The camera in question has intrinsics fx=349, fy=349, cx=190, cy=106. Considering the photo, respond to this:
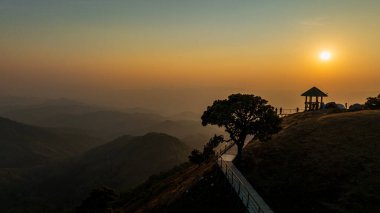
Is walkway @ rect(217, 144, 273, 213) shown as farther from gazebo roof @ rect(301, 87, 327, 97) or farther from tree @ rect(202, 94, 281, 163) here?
gazebo roof @ rect(301, 87, 327, 97)

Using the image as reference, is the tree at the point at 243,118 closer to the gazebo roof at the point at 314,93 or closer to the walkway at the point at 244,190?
the walkway at the point at 244,190

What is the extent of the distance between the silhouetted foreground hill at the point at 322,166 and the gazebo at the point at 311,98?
2088cm

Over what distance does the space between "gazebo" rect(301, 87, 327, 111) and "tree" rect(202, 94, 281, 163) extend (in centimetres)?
3718

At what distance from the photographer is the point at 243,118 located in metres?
50.4

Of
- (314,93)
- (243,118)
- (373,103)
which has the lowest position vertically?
(243,118)

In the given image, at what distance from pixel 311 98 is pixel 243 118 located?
42.2 m

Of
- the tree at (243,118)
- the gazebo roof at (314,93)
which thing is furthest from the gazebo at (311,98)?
the tree at (243,118)

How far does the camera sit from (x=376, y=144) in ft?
164

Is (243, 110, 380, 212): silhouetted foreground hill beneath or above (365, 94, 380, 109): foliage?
beneath

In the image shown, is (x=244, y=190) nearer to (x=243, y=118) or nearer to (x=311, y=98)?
(x=243, y=118)

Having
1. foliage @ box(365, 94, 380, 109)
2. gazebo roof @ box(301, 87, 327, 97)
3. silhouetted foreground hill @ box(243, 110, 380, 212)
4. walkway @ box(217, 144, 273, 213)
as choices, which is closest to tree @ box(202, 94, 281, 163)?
walkway @ box(217, 144, 273, 213)

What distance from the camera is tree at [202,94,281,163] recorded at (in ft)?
163

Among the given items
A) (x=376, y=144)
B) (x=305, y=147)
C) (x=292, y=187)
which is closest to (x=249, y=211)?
(x=292, y=187)

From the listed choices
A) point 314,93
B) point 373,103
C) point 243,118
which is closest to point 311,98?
point 314,93
